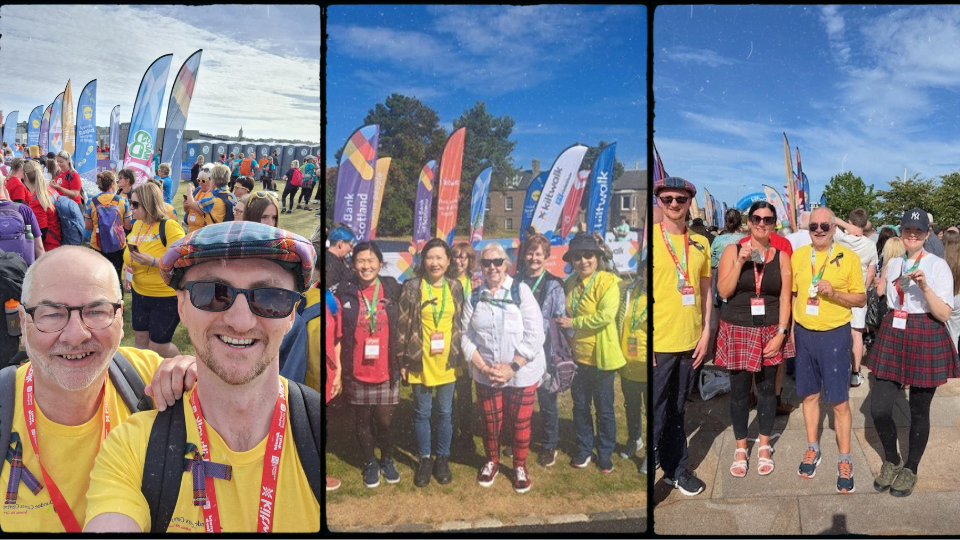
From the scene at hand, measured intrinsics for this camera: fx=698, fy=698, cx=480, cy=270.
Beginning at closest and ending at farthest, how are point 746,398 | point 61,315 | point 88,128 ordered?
point 61,315, point 88,128, point 746,398

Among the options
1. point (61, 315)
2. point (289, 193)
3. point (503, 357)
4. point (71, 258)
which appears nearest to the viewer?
point (61, 315)

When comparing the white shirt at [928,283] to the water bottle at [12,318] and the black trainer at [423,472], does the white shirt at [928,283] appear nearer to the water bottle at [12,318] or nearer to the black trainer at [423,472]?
the black trainer at [423,472]

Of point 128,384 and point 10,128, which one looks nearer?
point 128,384

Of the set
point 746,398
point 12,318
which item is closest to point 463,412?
point 746,398

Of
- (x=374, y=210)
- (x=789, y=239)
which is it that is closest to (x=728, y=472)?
(x=789, y=239)

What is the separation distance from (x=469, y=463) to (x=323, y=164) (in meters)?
1.49

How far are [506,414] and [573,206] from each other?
0.99 m

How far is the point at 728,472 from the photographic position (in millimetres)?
3346

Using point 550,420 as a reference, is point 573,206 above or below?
above

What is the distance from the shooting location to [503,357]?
3.16 metres

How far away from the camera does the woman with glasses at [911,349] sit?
Answer: 10.5ft

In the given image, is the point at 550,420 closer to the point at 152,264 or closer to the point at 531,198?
the point at 531,198

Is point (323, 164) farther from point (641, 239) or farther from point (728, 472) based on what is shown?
point (728, 472)

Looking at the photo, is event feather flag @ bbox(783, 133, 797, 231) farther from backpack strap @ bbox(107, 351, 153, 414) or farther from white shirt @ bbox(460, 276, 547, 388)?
backpack strap @ bbox(107, 351, 153, 414)
